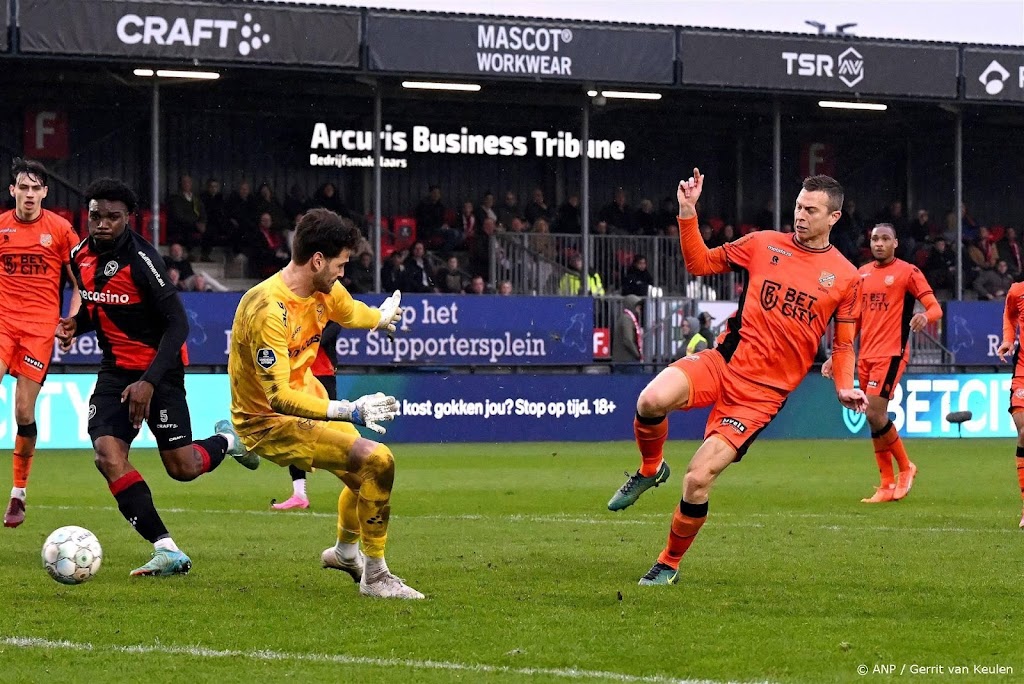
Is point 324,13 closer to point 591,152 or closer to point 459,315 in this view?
point 459,315

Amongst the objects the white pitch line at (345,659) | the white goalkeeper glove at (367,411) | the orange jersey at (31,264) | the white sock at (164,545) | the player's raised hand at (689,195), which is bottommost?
the white pitch line at (345,659)

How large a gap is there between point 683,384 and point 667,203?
22.8m

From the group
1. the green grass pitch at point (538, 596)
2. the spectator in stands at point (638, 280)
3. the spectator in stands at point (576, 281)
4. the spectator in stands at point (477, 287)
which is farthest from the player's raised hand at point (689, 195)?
the spectator in stands at point (638, 280)

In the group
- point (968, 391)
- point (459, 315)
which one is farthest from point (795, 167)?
point (459, 315)

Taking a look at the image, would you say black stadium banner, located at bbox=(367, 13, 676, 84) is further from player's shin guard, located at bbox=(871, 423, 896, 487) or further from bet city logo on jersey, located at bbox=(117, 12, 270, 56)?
player's shin guard, located at bbox=(871, 423, 896, 487)

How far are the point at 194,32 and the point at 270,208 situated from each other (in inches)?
189

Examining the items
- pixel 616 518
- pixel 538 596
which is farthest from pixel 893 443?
pixel 538 596

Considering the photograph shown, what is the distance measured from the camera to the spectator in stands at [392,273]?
2647 centimetres

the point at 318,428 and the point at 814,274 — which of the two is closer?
the point at 318,428

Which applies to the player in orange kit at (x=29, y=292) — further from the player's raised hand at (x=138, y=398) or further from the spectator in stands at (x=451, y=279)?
the spectator in stands at (x=451, y=279)

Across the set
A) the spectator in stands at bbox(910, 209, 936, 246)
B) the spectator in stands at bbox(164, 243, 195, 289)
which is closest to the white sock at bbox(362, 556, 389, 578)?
the spectator in stands at bbox(164, 243, 195, 289)

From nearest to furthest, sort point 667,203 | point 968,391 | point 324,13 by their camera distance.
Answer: point 324,13 → point 968,391 → point 667,203

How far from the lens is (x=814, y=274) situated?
9516 millimetres

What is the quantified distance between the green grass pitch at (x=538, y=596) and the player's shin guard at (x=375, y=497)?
358 millimetres
